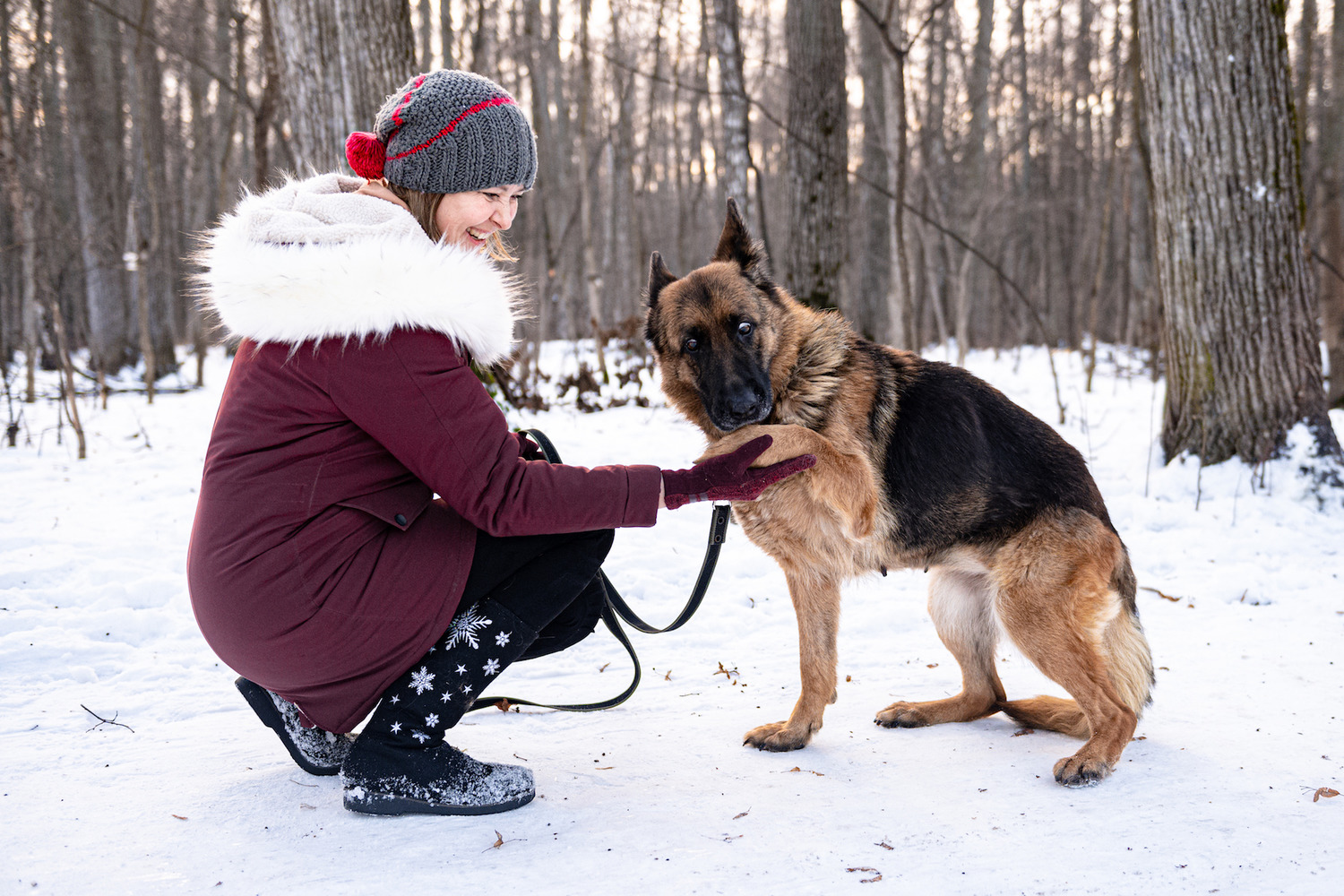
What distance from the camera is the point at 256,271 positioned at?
1933 mm

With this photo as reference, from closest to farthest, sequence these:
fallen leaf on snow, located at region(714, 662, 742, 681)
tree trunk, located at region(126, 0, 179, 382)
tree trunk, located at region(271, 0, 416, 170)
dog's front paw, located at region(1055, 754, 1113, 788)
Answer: dog's front paw, located at region(1055, 754, 1113, 788) → fallen leaf on snow, located at region(714, 662, 742, 681) → tree trunk, located at region(271, 0, 416, 170) → tree trunk, located at region(126, 0, 179, 382)

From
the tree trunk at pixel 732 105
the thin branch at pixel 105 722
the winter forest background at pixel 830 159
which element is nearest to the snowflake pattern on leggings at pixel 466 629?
the thin branch at pixel 105 722

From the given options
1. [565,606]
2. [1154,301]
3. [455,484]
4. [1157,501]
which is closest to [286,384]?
[455,484]

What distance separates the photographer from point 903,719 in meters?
2.79

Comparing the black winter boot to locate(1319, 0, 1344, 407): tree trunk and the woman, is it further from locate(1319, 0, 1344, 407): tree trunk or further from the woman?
locate(1319, 0, 1344, 407): tree trunk

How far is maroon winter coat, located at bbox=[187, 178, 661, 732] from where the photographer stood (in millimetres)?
1928

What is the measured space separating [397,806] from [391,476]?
2.68 ft

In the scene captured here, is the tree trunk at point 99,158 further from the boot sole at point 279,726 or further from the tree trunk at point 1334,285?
the tree trunk at point 1334,285

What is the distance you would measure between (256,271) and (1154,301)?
15403mm

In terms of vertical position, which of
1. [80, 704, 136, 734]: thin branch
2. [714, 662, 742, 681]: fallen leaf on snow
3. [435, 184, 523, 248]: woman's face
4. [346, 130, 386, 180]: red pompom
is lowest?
[714, 662, 742, 681]: fallen leaf on snow

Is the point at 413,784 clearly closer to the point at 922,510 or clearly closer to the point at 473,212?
the point at 473,212

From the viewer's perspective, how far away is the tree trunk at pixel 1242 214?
4.77 meters

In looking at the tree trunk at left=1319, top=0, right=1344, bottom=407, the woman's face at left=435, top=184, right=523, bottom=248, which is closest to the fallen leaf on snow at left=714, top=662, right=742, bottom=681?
the woman's face at left=435, top=184, right=523, bottom=248

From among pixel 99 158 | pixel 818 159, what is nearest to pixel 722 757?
pixel 818 159
